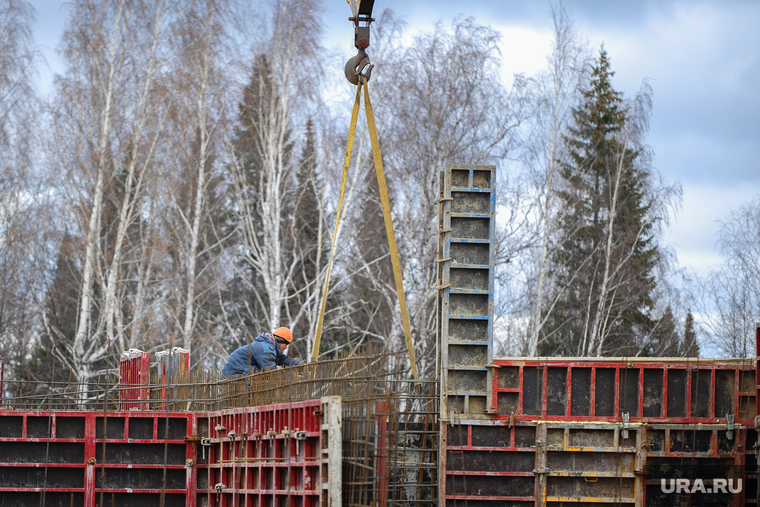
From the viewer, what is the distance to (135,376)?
53.2 ft

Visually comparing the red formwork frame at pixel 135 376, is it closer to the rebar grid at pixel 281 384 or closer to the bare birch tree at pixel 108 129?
the rebar grid at pixel 281 384

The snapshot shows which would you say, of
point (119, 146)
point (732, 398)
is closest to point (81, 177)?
point (119, 146)

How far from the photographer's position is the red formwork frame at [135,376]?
14.8m

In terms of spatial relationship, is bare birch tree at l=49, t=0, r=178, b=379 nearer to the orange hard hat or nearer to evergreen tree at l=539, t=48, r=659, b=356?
evergreen tree at l=539, t=48, r=659, b=356

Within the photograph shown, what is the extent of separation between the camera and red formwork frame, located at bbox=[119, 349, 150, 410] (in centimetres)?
1483

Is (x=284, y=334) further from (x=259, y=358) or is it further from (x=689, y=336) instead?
(x=689, y=336)

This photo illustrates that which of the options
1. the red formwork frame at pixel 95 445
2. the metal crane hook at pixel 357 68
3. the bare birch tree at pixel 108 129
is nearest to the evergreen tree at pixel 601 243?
the bare birch tree at pixel 108 129

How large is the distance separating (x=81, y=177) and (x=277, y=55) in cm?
656

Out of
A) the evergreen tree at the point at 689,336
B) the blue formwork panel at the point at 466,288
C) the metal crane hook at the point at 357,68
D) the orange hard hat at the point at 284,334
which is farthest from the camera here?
the evergreen tree at the point at 689,336

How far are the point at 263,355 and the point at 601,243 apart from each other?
15.0 m

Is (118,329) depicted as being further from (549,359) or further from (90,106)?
(549,359)

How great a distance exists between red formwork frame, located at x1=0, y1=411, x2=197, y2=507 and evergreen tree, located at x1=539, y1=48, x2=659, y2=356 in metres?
14.3

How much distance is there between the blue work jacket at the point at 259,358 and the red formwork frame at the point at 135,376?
7.65 feet

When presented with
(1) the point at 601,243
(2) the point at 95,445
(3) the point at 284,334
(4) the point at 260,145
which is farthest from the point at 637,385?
(4) the point at 260,145
